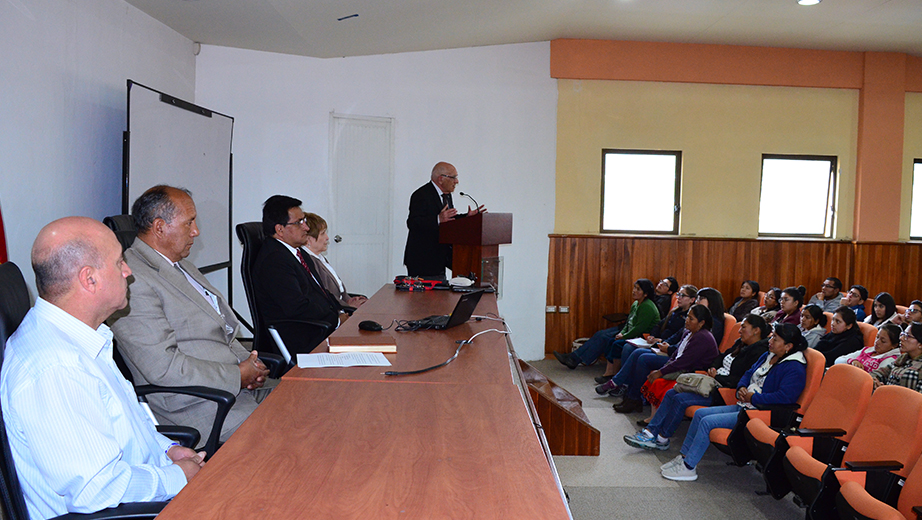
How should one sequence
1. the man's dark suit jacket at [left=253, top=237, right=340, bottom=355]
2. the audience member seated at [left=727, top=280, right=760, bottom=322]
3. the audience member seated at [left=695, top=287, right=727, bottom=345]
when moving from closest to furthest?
the man's dark suit jacket at [left=253, top=237, right=340, bottom=355] < the audience member seated at [left=695, top=287, right=727, bottom=345] < the audience member seated at [left=727, top=280, right=760, bottom=322]

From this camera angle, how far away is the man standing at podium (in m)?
4.81

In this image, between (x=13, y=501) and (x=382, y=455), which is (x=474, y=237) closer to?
(x=382, y=455)

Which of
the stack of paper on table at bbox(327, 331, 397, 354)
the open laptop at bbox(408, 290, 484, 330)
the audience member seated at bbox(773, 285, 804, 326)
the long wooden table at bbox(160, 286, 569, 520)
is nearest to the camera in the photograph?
the long wooden table at bbox(160, 286, 569, 520)

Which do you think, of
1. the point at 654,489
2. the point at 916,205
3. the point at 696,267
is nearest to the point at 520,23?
the point at 696,267

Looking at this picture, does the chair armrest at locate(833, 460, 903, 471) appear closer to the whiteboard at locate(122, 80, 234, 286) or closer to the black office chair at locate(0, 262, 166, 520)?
the black office chair at locate(0, 262, 166, 520)

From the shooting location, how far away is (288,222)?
3656 mm

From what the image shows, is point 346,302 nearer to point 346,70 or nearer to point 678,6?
point 346,70

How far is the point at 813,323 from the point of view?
16.4ft

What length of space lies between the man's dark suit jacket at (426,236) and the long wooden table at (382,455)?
2.74 meters

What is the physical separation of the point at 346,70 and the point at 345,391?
520 centimetres

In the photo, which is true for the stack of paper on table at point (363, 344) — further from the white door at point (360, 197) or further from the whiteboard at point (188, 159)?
the white door at point (360, 197)

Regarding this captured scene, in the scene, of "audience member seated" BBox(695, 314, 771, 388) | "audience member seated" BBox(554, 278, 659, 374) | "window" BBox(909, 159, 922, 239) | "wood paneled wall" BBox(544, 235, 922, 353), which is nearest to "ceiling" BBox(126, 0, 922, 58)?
"window" BBox(909, 159, 922, 239)

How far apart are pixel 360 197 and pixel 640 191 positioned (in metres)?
3.05

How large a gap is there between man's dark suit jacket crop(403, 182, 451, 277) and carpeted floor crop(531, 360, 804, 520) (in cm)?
165
